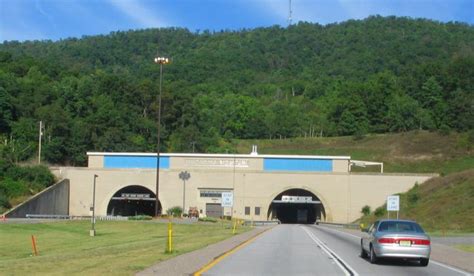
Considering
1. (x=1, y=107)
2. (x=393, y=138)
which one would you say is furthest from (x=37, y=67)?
(x=393, y=138)

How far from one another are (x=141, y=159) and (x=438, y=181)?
4128 cm

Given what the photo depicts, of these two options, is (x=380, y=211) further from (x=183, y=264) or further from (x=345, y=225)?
(x=183, y=264)

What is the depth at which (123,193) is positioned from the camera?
95562mm

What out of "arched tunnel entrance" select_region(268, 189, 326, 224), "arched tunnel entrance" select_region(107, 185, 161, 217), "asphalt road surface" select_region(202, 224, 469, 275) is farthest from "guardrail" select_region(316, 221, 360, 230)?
"asphalt road surface" select_region(202, 224, 469, 275)

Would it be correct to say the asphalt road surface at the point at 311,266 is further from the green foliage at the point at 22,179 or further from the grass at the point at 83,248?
the green foliage at the point at 22,179

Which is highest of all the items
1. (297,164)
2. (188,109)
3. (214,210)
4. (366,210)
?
→ (188,109)

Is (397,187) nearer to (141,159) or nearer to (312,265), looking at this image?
(141,159)

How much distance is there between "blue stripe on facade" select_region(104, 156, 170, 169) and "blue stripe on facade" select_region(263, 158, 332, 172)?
52.1 feet

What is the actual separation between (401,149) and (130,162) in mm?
61763

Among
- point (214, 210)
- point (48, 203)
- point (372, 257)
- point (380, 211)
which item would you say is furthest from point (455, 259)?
point (48, 203)

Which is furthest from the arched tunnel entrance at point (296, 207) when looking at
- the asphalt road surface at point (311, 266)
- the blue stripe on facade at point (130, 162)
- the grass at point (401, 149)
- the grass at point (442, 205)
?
the asphalt road surface at point (311, 266)

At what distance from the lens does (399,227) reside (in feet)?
76.5

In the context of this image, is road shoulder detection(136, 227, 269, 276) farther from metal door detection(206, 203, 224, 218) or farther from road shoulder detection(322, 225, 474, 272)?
metal door detection(206, 203, 224, 218)

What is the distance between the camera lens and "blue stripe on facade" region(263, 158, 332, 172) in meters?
93.2
